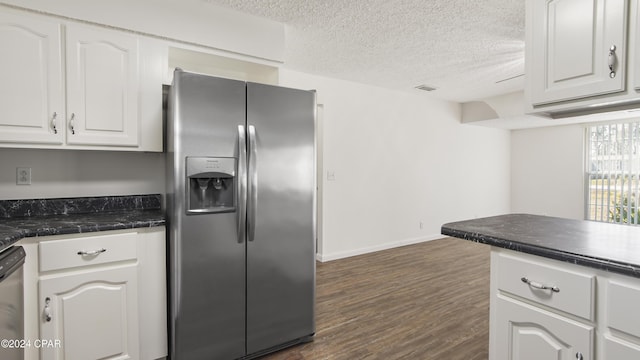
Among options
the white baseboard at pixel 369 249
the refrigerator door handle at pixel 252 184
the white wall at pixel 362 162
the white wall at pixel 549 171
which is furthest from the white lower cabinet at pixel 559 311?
the white wall at pixel 549 171

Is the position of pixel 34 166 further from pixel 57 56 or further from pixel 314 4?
pixel 314 4

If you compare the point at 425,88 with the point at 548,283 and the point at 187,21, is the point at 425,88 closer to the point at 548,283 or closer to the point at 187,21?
the point at 187,21

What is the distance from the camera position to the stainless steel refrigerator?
1.78 meters

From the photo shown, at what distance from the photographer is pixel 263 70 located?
268 centimetres

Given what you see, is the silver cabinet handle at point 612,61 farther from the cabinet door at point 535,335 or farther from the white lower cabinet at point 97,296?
the white lower cabinet at point 97,296

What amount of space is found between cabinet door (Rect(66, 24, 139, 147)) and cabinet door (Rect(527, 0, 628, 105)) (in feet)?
7.57

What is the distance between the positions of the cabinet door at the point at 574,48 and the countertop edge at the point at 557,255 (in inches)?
28.5

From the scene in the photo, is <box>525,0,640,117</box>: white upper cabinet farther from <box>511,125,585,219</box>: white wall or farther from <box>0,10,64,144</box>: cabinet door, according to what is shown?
<box>511,125,585,219</box>: white wall

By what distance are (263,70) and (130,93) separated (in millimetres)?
1053

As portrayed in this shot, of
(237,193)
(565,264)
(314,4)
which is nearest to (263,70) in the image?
(314,4)

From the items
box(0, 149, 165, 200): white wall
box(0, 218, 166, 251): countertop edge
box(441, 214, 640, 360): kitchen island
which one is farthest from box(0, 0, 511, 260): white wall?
box(441, 214, 640, 360): kitchen island

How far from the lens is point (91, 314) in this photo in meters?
1.70

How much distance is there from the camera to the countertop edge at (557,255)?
40.2 inches

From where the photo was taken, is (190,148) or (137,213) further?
(137,213)
